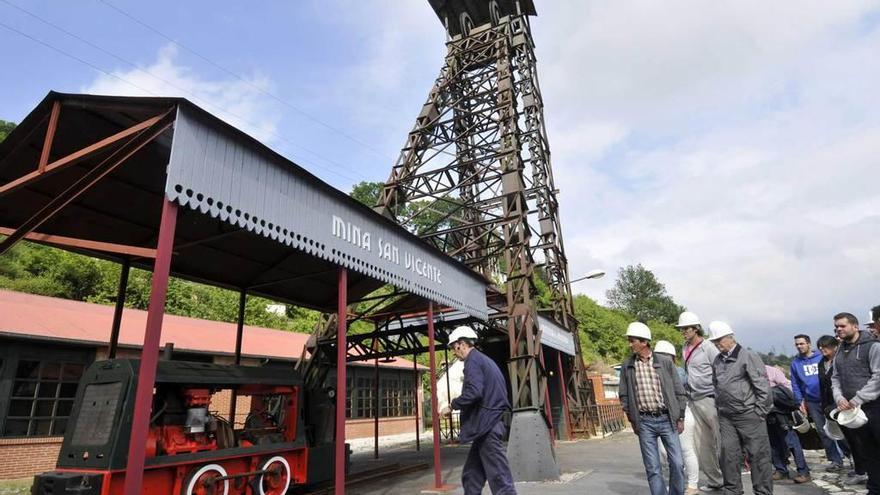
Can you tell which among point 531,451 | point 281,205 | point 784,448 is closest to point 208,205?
point 281,205

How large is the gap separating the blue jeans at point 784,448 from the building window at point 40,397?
13641mm

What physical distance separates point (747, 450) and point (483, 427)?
2.86 m

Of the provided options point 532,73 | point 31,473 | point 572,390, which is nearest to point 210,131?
point 31,473

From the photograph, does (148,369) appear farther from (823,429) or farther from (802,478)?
(823,429)

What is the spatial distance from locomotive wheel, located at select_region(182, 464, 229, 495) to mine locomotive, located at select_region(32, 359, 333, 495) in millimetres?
12

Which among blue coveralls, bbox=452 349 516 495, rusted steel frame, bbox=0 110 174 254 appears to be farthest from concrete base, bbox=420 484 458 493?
rusted steel frame, bbox=0 110 174 254

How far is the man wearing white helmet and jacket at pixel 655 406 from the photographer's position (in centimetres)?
522

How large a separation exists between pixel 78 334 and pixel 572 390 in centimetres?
1562

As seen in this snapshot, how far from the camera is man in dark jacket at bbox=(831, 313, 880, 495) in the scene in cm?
484

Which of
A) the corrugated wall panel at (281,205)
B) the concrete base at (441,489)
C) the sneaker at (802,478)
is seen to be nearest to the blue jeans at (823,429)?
the sneaker at (802,478)

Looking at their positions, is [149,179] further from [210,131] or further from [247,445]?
[247,445]

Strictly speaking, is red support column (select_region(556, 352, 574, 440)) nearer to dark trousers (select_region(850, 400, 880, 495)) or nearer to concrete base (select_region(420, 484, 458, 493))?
concrete base (select_region(420, 484, 458, 493))

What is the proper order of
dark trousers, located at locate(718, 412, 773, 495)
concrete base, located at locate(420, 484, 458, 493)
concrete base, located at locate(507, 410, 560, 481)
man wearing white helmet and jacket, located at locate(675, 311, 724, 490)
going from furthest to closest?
concrete base, located at locate(507, 410, 560, 481) → concrete base, located at locate(420, 484, 458, 493) → man wearing white helmet and jacket, located at locate(675, 311, 724, 490) → dark trousers, located at locate(718, 412, 773, 495)

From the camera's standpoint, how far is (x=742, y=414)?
5.18 m
